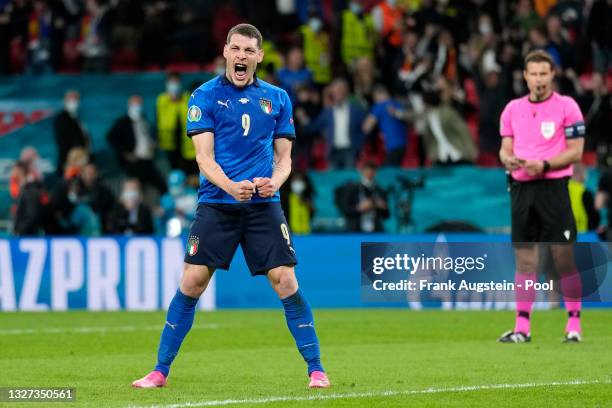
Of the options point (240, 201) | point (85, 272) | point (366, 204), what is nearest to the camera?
point (240, 201)

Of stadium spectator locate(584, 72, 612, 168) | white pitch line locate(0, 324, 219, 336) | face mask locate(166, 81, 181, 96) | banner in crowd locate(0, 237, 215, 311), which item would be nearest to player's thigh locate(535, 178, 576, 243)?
white pitch line locate(0, 324, 219, 336)

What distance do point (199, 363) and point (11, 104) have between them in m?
15.3

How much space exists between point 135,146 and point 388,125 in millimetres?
3999

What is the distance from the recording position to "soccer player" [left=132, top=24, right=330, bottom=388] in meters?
8.87

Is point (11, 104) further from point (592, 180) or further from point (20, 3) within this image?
point (592, 180)

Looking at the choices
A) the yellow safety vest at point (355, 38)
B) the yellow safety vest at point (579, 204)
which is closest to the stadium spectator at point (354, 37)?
the yellow safety vest at point (355, 38)

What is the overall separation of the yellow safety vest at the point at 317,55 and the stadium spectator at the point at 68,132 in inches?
146

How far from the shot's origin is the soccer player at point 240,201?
8.87 meters

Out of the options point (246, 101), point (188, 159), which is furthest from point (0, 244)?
point (246, 101)

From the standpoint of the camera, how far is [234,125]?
8883 mm

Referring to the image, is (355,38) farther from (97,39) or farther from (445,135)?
(97,39)

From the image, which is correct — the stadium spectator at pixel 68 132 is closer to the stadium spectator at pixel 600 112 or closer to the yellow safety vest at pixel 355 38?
the yellow safety vest at pixel 355 38

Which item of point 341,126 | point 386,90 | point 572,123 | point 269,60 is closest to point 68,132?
point 269,60

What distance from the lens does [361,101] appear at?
22438mm
